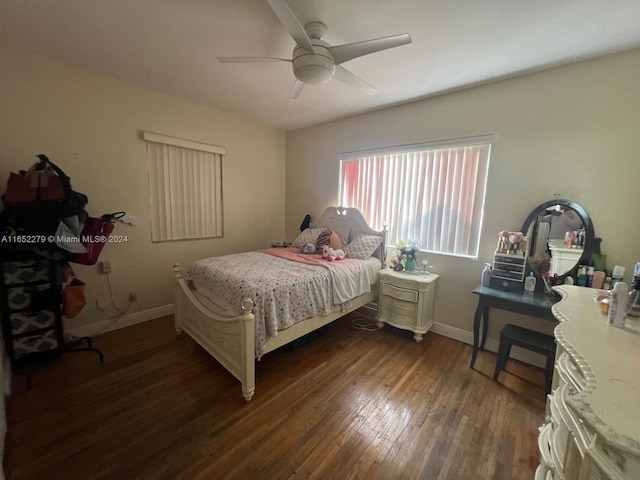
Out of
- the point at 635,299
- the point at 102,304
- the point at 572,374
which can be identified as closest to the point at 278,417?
the point at 572,374

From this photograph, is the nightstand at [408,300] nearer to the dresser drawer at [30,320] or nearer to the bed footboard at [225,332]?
the bed footboard at [225,332]

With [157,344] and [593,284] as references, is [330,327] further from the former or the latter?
[593,284]

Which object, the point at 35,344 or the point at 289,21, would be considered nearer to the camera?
the point at 289,21

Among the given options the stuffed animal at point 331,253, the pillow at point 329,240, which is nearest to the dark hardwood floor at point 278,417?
the stuffed animal at point 331,253

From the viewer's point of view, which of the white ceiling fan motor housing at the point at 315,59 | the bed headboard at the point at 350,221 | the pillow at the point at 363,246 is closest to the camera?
the white ceiling fan motor housing at the point at 315,59

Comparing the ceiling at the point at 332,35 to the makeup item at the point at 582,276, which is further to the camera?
the makeup item at the point at 582,276

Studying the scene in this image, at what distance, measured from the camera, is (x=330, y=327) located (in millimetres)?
2895

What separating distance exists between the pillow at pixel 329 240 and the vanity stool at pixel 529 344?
5.92 ft

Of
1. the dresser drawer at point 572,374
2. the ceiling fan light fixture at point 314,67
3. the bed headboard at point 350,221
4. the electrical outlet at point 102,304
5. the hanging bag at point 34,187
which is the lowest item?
the electrical outlet at point 102,304

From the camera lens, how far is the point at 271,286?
1930 millimetres

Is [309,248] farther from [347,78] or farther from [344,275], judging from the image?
[347,78]

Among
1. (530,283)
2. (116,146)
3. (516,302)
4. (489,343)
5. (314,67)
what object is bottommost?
(489,343)

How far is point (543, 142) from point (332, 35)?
1.93m

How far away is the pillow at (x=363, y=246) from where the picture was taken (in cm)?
298
